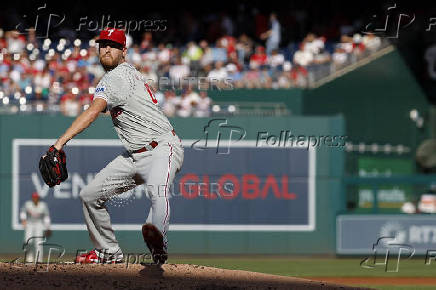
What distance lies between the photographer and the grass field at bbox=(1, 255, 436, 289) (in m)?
13.4

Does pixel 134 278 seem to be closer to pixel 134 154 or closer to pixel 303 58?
pixel 134 154

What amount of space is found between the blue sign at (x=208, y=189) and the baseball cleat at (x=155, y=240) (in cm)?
832

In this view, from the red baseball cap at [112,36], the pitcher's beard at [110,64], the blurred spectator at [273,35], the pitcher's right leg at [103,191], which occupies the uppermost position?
the blurred spectator at [273,35]

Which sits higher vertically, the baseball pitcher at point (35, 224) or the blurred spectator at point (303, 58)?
the blurred spectator at point (303, 58)

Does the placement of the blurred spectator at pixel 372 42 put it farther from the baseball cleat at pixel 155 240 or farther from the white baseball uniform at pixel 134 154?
the baseball cleat at pixel 155 240

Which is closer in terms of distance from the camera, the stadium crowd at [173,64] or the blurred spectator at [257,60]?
the stadium crowd at [173,64]

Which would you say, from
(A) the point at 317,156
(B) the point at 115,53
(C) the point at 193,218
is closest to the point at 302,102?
(A) the point at 317,156

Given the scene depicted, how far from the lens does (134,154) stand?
7.20 meters

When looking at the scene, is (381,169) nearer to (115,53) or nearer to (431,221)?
(431,221)

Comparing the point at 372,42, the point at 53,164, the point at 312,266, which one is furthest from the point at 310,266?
the point at 53,164

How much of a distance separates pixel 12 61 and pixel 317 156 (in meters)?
6.09

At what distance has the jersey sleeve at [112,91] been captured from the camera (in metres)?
6.91

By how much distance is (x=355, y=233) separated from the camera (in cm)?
1556

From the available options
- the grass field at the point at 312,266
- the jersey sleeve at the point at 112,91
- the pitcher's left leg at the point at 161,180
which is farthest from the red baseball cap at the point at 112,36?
the grass field at the point at 312,266
